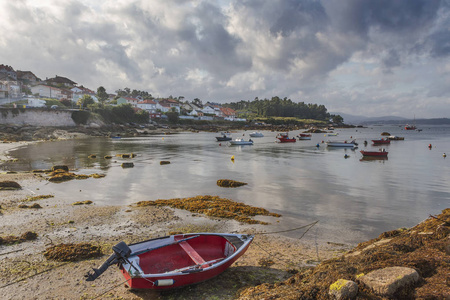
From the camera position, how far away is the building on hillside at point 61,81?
13812cm

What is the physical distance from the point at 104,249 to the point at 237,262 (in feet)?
16.6

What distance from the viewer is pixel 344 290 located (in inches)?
227

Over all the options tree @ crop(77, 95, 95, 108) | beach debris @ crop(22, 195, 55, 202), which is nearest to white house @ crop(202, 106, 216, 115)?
tree @ crop(77, 95, 95, 108)

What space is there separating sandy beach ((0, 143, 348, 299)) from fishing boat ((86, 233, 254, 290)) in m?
0.54

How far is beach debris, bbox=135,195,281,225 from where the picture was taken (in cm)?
1486

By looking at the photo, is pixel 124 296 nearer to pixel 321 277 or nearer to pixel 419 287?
pixel 321 277

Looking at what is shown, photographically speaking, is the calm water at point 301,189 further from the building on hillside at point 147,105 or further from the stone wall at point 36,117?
the building on hillside at point 147,105

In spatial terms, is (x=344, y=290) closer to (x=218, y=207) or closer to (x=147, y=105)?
(x=218, y=207)

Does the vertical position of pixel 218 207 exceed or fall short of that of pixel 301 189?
it exceeds it

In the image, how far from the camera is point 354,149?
190ft

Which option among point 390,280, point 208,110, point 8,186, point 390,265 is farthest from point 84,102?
point 390,280

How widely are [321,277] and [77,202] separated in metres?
15.0

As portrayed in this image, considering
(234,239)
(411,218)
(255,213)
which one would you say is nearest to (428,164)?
(411,218)

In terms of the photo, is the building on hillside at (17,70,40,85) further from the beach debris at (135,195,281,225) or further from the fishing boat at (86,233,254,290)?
the fishing boat at (86,233,254,290)
